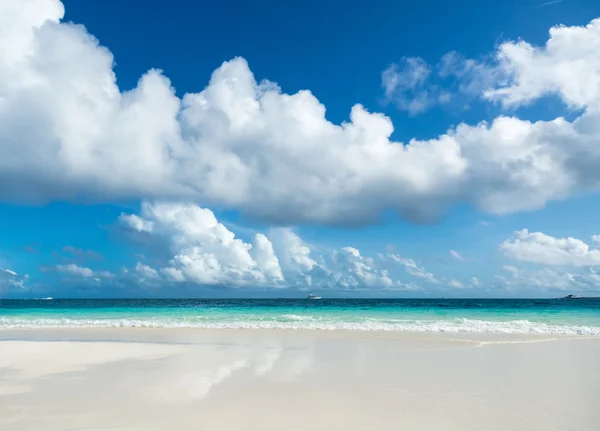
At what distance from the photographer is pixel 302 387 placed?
9.12 m

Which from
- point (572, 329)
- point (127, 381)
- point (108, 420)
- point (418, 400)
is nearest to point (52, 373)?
point (127, 381)

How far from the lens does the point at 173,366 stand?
457 inches

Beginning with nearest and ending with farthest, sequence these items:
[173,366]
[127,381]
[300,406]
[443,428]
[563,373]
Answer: [443,428] → [300,406] → [127,381] → [563,373] → [173,366]

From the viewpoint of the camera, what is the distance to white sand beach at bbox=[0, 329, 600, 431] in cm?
692

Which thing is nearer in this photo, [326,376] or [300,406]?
[300,406]

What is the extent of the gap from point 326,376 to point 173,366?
4235 mm

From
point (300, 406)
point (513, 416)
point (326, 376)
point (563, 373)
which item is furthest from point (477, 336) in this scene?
point (300, 406)

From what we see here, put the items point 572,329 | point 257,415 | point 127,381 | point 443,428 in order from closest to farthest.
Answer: point 443,428 < point 257,415 < point 127,381 < point 572,329

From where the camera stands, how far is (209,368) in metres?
11.2

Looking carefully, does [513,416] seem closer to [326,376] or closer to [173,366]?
[326,376]

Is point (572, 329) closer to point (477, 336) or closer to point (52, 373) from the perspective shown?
point (477, 336)

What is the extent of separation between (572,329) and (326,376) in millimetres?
17691

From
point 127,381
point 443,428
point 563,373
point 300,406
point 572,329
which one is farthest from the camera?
point 572,329

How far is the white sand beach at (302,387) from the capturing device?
6.92 m
